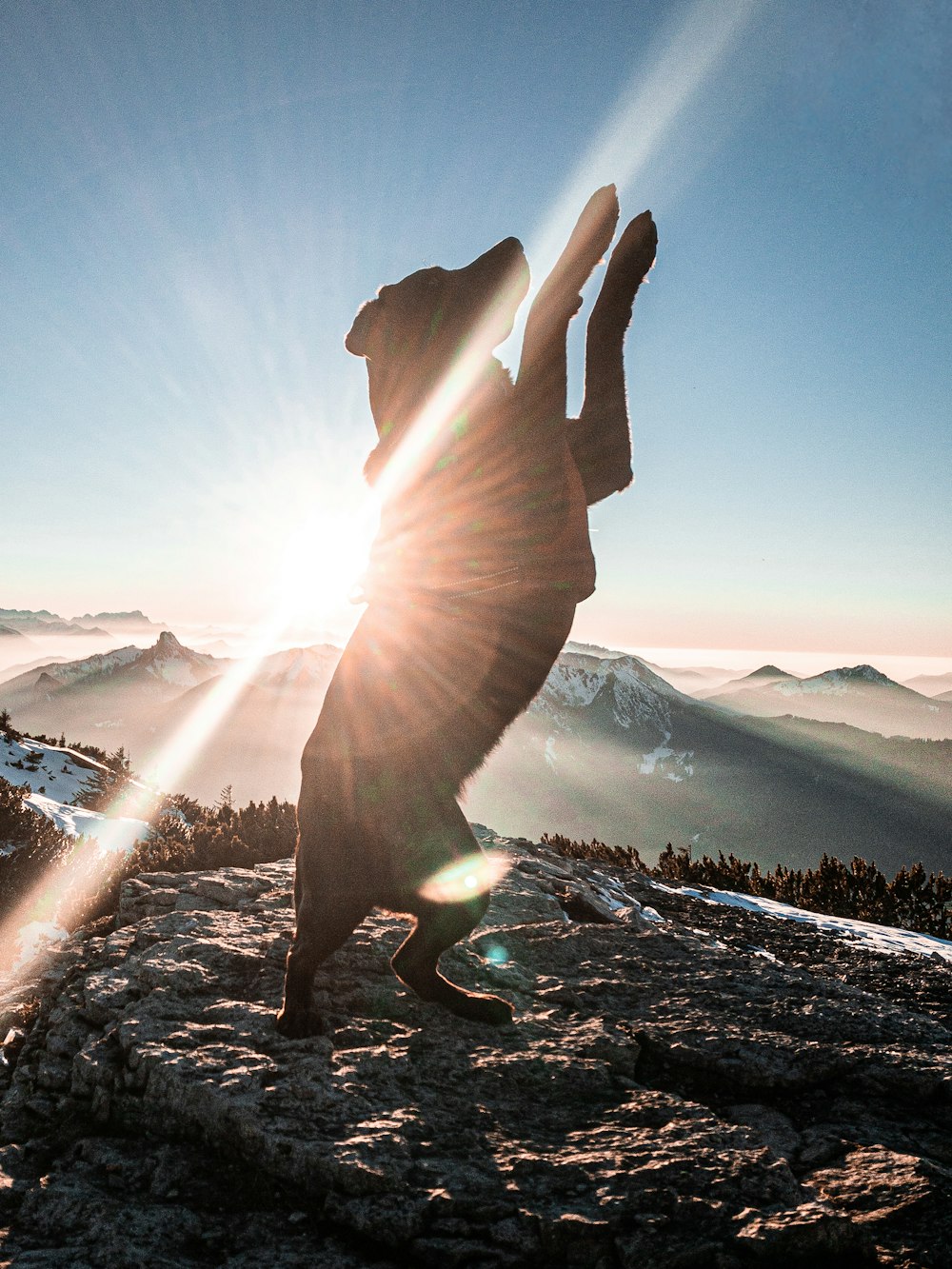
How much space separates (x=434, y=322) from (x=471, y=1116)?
2636mm

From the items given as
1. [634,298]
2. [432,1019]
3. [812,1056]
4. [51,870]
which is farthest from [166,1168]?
[51,870]

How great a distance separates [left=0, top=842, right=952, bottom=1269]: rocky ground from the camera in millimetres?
1561

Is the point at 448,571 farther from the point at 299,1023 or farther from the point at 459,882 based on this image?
the point at 299,1023

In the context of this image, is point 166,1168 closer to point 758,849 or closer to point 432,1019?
point 432,1019

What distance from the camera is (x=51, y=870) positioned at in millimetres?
6207

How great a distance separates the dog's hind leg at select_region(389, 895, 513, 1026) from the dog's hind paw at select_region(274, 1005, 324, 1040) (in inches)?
15.8

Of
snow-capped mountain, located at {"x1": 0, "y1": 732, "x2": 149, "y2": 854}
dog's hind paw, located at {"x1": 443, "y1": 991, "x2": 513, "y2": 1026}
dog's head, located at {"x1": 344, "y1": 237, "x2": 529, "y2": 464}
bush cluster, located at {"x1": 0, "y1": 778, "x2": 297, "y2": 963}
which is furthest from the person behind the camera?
snow-capped mountain, located at {"x1": 0, "y1": 732, "x2": 149, "y2": 854}

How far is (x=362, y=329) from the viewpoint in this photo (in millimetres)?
2516

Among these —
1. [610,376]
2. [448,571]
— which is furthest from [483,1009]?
[610,376]

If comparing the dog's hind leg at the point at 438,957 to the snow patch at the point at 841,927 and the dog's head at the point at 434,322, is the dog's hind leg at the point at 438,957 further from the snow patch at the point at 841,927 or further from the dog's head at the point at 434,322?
the snow patch at the point at 841,927

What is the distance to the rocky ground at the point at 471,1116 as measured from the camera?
1561mm

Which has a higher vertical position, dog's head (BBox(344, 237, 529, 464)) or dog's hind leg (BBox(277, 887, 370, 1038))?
dog's head (BBox(344, 237, 529, 464))

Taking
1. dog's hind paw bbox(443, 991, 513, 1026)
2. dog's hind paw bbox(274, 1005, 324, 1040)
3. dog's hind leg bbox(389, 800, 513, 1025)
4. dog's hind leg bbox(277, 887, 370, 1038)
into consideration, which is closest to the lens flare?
dog's hind leg bbox(389, 800, 513, 1025)

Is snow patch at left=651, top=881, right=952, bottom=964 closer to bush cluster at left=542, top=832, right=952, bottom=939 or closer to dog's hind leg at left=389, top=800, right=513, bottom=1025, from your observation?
bush cluster at left=542, top=832, right=952, bottom=939
